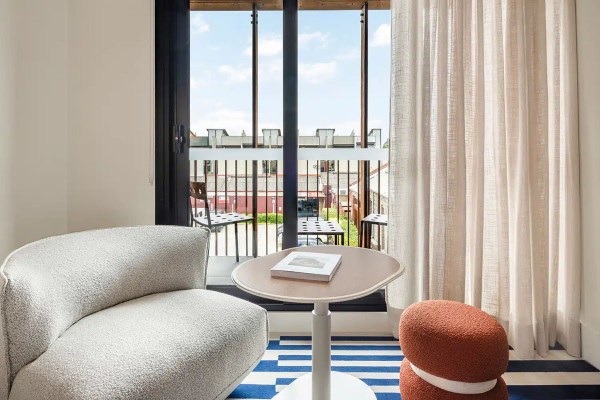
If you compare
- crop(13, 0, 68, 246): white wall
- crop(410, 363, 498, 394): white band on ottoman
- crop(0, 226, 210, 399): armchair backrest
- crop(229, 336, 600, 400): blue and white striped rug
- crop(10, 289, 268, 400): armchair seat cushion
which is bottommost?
crop(229, 336, 600, 400): blue and white striped rug

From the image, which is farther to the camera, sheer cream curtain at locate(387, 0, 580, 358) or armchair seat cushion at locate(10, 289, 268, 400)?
sheer cream curtain at locate(387, 0, 580, 358)

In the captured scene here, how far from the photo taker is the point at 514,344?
1.71 meters

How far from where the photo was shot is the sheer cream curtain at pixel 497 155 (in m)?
1.69

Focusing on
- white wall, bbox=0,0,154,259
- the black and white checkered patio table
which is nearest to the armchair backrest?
white wall, bbox=0,0,154,259

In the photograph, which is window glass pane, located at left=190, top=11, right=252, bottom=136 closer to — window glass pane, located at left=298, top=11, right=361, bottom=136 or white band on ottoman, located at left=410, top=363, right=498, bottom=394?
window glass pane, located at left=298, top=11, right=361, bottom=136

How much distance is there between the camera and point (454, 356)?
1.08m

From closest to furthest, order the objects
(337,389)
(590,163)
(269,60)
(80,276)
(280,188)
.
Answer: (80,276) → (337,389) → (590,163) → (269,60) → (280,188)

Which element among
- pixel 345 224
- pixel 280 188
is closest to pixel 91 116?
pixel 280 188

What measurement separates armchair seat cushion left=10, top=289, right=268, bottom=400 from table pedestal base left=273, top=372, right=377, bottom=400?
0.21m

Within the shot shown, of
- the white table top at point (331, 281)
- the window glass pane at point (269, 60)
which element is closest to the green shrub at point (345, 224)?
the window glass pane at point (269, 60)

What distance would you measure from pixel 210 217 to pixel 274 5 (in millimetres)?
1831

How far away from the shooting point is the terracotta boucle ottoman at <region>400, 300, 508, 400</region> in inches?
42.0

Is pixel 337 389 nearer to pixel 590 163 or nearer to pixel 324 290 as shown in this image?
pixel 324 290

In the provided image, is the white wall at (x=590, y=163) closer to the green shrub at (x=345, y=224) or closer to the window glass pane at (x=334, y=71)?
the window glass pane at (x=334, y=71)
